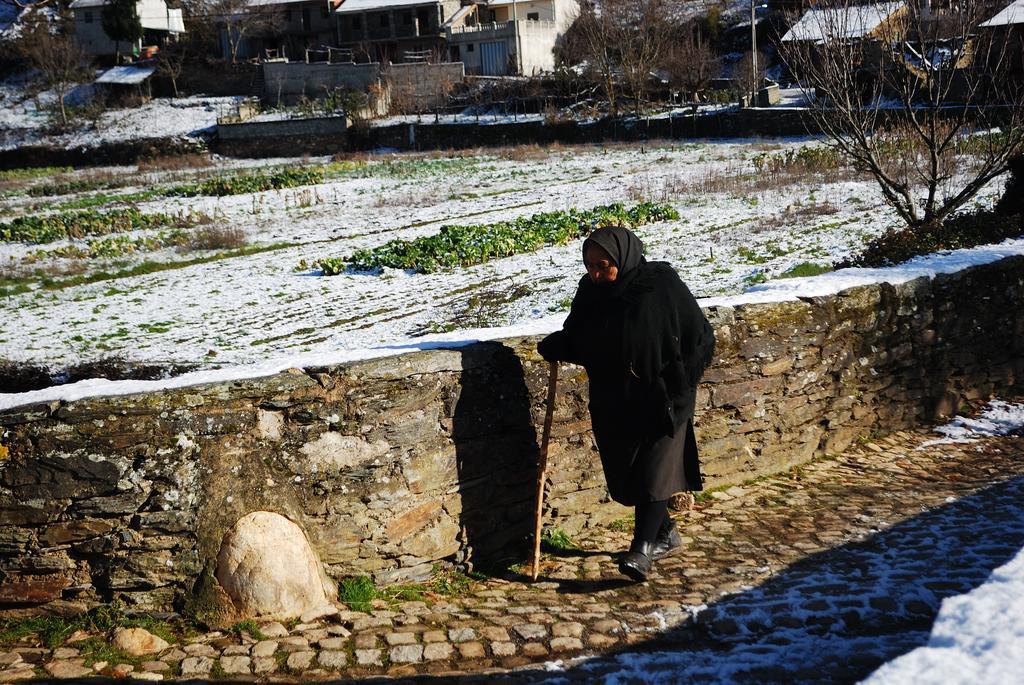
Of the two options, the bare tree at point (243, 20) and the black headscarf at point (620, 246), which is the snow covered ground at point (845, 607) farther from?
the bare tree at point (243, 20)

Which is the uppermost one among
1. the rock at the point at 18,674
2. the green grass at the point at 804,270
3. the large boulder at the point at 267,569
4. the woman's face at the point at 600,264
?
the woman's face at the point at 600,264

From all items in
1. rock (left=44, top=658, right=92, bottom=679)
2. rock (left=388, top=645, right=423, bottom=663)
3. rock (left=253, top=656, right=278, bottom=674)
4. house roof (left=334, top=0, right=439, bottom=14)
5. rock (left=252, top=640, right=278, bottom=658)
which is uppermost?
house roof (left=334, top=0, right=439, bottom=14)

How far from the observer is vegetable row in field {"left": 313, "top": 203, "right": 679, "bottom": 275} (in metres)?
17.5

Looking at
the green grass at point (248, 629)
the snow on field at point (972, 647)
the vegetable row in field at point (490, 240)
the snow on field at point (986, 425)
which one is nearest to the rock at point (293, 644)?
the green grass at point (248, 629)

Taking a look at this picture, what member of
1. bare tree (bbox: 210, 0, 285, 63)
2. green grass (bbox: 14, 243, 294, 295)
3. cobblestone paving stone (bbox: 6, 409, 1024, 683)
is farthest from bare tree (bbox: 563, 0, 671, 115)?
cobblestone paving stone (bbox: 6, 409, 1024, 683)

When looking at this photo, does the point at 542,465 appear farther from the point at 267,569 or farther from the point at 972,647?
the point at 972,647

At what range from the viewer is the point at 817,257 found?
572 inches

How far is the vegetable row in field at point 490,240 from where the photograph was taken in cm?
1750

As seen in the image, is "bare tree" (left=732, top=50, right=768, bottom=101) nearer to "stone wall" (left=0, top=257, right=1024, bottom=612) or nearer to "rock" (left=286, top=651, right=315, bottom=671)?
"stone wall" (left=0, top=257, right=1024, bottom=612)

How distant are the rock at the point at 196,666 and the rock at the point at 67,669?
1.30 feet

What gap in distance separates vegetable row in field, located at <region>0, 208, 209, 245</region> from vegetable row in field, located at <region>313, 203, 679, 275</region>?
8.27 metres

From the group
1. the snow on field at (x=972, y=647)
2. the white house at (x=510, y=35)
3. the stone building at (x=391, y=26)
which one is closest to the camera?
the snow on field at (x=972, y=647)

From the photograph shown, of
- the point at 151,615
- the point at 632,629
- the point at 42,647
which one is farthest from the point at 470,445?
the point at 42,647

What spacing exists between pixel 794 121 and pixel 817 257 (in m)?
21.2
